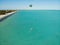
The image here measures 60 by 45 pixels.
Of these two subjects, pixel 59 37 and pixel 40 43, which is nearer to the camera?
pixel 40 43

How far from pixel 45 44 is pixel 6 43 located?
120 cm

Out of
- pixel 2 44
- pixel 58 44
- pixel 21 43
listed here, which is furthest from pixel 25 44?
pixel 58 44

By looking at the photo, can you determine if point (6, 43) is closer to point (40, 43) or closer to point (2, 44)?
point (2, 44)

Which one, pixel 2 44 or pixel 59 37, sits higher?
pixel 2 44

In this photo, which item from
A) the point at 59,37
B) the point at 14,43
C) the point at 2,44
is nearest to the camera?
the point at 2,44

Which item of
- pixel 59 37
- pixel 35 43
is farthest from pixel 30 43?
pixel 59 37

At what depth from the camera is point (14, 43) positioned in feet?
13.4

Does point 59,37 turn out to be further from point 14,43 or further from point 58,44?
point 14,43

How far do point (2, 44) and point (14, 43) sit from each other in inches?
16.4

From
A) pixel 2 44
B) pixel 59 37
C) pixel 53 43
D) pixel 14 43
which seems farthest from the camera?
pixel 59 37

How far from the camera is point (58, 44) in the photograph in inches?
168

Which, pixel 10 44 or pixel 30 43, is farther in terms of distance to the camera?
pixel 30 43

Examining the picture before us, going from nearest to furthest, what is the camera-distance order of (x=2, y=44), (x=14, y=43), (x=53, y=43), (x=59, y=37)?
(x=2, y=44), (x=14, y=43), (x=53, y=43), (x=59, y=37)

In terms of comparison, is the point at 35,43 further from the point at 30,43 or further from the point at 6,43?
the point at 6,43
